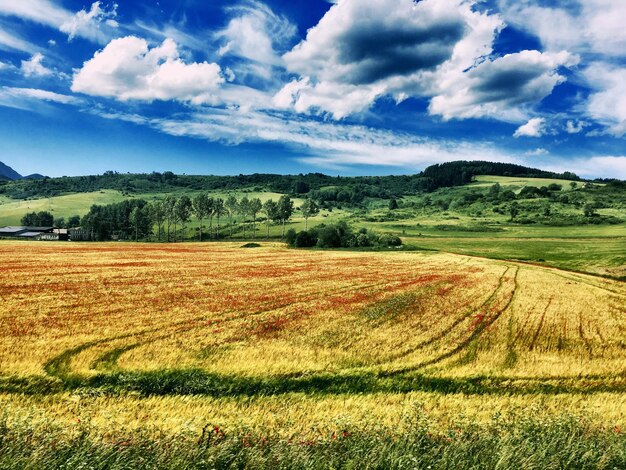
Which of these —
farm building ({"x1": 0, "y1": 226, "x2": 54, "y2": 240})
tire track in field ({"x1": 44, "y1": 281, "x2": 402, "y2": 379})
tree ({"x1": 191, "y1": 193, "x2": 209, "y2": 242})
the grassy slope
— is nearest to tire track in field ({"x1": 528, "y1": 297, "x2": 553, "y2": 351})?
tire track in field ({"x1": 44, "y1": 281, "x2": 402, "y2": 379})

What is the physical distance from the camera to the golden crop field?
38.7 feet

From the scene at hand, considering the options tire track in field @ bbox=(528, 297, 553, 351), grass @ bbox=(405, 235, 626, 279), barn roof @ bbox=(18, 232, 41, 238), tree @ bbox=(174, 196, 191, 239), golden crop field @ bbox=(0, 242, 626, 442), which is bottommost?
barn roof @ bbox=(18, 232, 41, 238)

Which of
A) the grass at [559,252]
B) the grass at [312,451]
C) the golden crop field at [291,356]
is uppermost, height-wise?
the grass at [312,451]

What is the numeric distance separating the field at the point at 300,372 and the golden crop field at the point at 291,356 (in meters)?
0.10

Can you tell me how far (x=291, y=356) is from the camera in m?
17.5

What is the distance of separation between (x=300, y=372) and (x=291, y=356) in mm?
2042

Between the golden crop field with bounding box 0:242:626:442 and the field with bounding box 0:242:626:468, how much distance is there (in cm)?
10

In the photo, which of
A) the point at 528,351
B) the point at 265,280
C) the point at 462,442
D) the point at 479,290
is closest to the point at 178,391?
the point at 462,442

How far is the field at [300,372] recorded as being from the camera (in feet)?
27.2

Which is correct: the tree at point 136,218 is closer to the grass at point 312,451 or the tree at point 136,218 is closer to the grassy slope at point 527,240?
the grassy slope at point 527,240

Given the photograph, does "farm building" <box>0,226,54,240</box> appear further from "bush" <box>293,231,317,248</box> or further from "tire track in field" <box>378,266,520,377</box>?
"tire track in field" <box>378,266,520,377</box>

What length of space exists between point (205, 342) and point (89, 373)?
5.63m

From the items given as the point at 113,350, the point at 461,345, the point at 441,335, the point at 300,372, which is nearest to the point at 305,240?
the point at 441,335

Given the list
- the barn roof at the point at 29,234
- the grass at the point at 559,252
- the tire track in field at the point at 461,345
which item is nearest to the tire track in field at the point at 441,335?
the tire track in field at the point at 461,345
